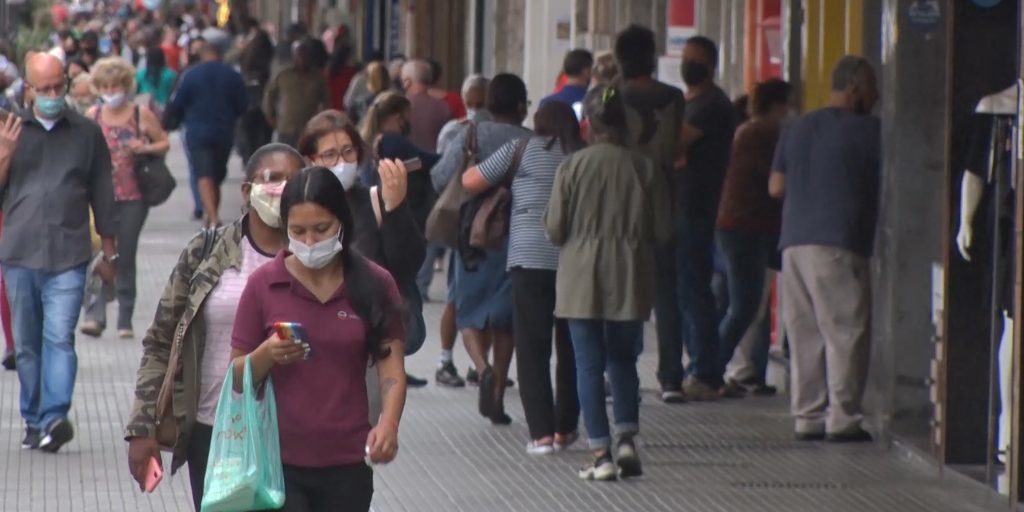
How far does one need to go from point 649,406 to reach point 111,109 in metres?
4.20

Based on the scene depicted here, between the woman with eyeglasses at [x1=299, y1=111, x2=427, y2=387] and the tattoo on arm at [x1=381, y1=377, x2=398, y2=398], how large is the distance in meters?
1.22

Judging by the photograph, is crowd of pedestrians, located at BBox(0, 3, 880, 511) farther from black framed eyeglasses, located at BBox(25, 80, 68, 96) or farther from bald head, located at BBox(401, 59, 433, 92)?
bald head, located at BBox(401, 59, 433, 92)

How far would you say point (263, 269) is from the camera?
5.71 metres

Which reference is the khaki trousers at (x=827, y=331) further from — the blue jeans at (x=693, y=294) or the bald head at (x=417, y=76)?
the bald head at (x=417, y=76)

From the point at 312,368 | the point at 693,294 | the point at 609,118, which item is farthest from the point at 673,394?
the point at 312,368

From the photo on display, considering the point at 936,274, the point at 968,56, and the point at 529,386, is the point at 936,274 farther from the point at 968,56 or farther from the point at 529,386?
the point at 529,386

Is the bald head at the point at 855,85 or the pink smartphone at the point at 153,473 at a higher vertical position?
the bald head at the point at 855,85

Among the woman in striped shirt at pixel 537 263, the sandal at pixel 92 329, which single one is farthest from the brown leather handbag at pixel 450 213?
the sandal at pixel 92 329

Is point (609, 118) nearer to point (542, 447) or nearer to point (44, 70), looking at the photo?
point (542, 447)

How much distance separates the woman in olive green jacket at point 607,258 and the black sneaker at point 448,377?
316cm

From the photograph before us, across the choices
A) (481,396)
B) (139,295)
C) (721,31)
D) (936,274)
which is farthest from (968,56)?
(139,295)

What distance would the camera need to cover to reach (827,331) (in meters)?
10.9

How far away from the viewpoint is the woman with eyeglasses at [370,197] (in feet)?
23.1

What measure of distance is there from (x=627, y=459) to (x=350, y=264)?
14.2 ft
